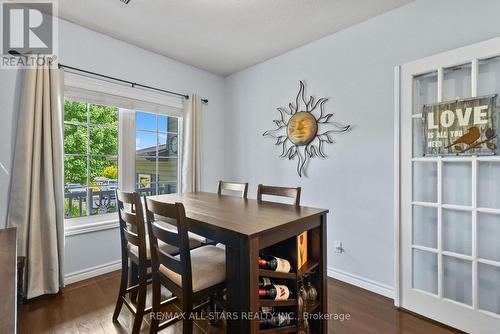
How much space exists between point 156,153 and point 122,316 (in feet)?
6.05

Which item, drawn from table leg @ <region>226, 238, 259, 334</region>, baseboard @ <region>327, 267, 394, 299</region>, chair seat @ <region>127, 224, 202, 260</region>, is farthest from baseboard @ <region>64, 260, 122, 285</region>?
baseboard @ <region>327, 267, 394, 299</region>

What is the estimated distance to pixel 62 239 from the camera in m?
2.26

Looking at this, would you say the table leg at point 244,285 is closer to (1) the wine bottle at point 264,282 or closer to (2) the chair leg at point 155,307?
(1) the wine bottle at point 264,282

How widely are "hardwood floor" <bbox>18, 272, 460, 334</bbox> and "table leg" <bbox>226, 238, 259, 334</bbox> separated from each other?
686mm

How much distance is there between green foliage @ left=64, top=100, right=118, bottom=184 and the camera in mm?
2535

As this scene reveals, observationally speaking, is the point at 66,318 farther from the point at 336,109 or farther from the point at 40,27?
the point at 336,109

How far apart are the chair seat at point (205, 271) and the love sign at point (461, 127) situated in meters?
1.75

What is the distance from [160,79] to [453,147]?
3032mm

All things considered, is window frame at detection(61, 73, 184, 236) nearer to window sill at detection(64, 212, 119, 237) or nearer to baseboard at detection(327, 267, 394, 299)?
window sill at detection(64, 212, 119, 237)

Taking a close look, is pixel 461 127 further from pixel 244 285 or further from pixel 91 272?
pixel 91 272

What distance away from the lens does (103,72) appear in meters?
2.62

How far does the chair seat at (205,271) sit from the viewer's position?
138 centimetres

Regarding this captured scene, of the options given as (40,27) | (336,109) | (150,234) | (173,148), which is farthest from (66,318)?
(336,109)

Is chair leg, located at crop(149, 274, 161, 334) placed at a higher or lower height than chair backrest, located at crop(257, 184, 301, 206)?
lower
